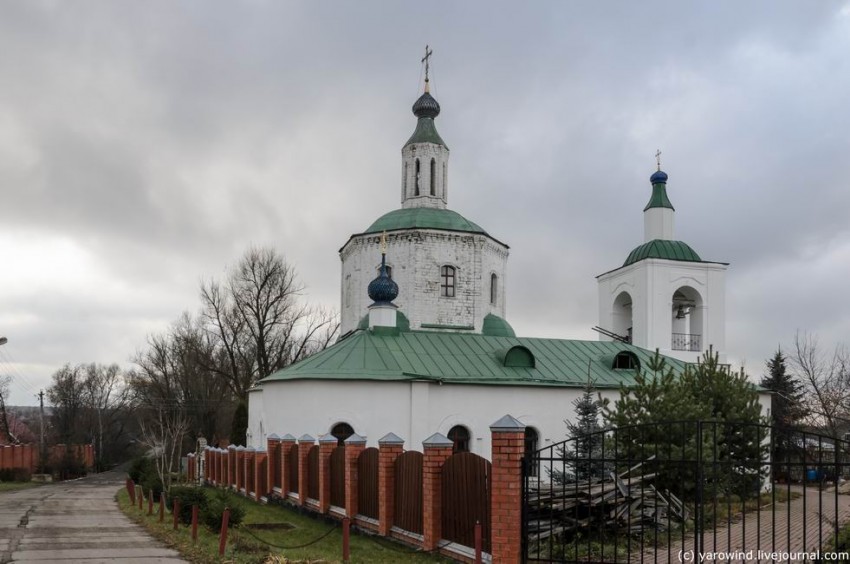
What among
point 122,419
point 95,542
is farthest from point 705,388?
point 122,419

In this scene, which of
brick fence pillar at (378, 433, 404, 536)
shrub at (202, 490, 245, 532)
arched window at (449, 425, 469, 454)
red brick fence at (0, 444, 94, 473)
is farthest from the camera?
red brick fence at (0, 444, 94, 473)

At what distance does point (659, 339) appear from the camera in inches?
1121

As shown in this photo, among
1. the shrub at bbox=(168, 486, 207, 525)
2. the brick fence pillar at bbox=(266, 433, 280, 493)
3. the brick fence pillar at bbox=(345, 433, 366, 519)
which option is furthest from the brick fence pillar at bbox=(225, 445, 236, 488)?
the brick fence pillar at bbox=(345, 433, 366, 519)

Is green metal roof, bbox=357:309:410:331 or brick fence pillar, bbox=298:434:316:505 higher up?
green metal roof, bbox=357:309:410:331

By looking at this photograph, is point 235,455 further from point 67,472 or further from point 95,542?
point 67,472

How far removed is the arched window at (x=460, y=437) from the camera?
75.6 feet

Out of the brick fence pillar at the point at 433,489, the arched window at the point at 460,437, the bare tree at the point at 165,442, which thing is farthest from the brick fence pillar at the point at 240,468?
the brick fence pillar at the point at 433,489

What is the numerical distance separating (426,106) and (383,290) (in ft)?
27.0

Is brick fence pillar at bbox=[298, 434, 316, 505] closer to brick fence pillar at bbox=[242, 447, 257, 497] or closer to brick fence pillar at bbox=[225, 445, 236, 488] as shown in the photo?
brick fence pillar at bbox=[242, 447, 257, 497]

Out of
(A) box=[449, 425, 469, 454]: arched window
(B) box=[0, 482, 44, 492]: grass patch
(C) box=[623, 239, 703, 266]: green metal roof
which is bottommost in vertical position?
(B) box=[0, 482, 44, 492]: grass patch

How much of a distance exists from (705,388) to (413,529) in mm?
8682

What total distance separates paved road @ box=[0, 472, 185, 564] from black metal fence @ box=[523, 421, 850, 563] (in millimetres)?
5663

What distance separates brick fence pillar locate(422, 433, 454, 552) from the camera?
12000 millimetres

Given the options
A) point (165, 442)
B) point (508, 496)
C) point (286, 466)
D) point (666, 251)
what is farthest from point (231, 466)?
point (508, 496)
